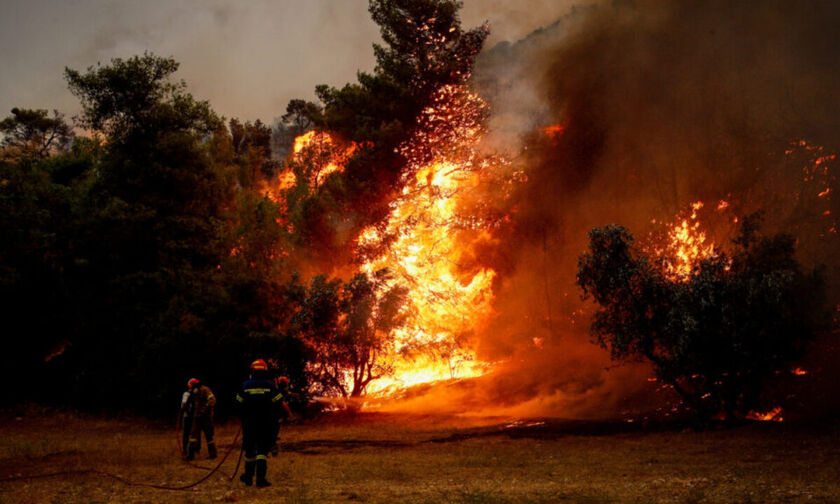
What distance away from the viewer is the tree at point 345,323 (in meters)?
29.4

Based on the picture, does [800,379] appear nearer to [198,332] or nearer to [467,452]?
[467,452]

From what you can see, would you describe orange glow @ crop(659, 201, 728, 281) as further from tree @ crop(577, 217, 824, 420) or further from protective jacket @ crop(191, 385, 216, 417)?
protective jacket @ crop(191, 385, 216, 417)

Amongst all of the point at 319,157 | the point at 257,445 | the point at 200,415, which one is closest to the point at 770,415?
the point at 257,445

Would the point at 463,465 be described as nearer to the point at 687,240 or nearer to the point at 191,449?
the point at 191,449

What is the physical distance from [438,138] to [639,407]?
23.0m

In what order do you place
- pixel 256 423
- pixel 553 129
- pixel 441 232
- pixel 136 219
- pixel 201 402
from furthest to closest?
pixel 441 232 → pixel 553 129 → pixel 136 219 → pixel 201 402 → pixel 256 423

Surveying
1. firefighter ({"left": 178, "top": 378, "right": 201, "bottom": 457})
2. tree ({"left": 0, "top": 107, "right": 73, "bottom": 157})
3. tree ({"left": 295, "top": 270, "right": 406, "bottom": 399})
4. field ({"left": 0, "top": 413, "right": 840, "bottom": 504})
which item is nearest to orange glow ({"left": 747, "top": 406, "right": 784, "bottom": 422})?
field ({"left": 0, "top": 413, "right": 840, "bottom": 504})

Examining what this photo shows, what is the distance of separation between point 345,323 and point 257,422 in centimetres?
1725

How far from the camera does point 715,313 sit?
2067 cm

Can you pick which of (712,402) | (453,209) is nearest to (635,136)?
(453,209)

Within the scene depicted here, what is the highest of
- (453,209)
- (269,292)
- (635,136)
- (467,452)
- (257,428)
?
(635,136)

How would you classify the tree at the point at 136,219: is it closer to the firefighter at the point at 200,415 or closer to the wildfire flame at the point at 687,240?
the firefighter at the point at 200,415

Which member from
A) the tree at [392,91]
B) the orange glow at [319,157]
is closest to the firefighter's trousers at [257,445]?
the tree at [392,91]

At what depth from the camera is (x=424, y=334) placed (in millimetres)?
35750
